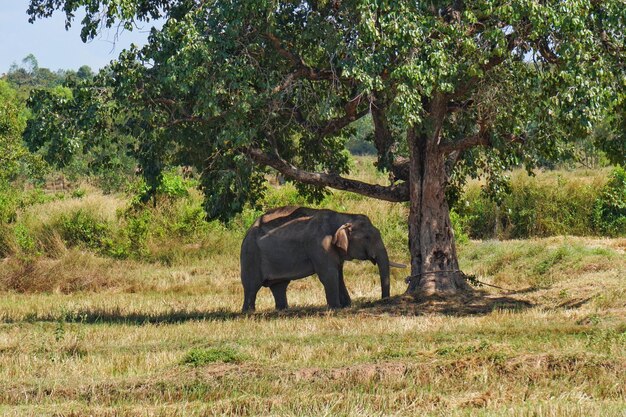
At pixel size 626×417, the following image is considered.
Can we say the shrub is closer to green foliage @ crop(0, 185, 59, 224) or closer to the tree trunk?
the tree trunk

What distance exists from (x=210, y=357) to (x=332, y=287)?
24.5ft

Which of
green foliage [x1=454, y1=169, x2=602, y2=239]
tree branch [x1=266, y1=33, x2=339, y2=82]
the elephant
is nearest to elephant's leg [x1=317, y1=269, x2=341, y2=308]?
the elephant

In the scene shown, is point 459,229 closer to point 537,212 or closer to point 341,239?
point 537,212

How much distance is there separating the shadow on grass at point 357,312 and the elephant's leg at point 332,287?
225 mm

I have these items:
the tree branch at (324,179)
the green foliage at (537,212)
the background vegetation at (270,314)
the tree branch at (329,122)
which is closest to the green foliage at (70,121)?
the background vegetation at (270,314)

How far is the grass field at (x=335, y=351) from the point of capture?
10.5 m

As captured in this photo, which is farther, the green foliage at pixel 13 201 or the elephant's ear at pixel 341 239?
the green foliage at pixel 13 201

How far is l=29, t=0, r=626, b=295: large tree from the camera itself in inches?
651

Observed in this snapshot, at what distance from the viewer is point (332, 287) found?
19984mm

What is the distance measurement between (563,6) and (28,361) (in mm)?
9222

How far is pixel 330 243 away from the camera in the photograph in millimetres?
20109

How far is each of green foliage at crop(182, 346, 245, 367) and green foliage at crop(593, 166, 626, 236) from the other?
853 inches

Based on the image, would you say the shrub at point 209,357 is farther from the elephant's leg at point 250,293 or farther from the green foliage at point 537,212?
the green foliage at point 537,212

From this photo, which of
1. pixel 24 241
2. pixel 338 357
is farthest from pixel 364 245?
pixel 24 241
